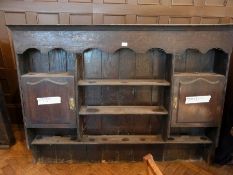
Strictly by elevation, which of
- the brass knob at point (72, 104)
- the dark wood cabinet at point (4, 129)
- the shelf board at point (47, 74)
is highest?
the shelf board at point (47, 74)

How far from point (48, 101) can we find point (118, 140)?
0.76m

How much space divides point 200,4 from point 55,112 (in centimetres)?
197

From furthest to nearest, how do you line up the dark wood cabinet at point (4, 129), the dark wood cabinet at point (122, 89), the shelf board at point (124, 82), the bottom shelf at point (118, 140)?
the dark wood cabinet at point (4, 129) → the bottom shelf at point (118, 140) → the shelf board at point (124, 82) → the dark wood cabinet at point (122, 89)

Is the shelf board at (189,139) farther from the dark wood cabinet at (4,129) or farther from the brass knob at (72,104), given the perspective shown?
the dark wood cabinet at (4,129)

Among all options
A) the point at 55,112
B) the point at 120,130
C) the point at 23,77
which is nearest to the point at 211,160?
the point at 120,130

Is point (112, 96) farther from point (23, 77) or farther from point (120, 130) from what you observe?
point (23, 77)

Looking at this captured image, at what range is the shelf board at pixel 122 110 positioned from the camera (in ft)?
6.55

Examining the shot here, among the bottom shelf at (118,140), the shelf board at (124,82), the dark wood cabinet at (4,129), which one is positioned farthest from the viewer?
the dark wood cabinet at (4,129)

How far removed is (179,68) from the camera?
2.05 m

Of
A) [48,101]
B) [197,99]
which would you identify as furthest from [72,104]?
[197,99]

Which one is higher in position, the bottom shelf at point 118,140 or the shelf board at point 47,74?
the shelf board at point 47,74

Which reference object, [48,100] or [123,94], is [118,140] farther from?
[48,100]

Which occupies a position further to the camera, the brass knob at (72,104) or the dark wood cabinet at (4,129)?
the dark wood cabinet at (4,129)

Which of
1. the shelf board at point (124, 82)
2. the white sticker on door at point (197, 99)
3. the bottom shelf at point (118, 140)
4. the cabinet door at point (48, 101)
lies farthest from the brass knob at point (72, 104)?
the white sticker on door at point (197, 99)
